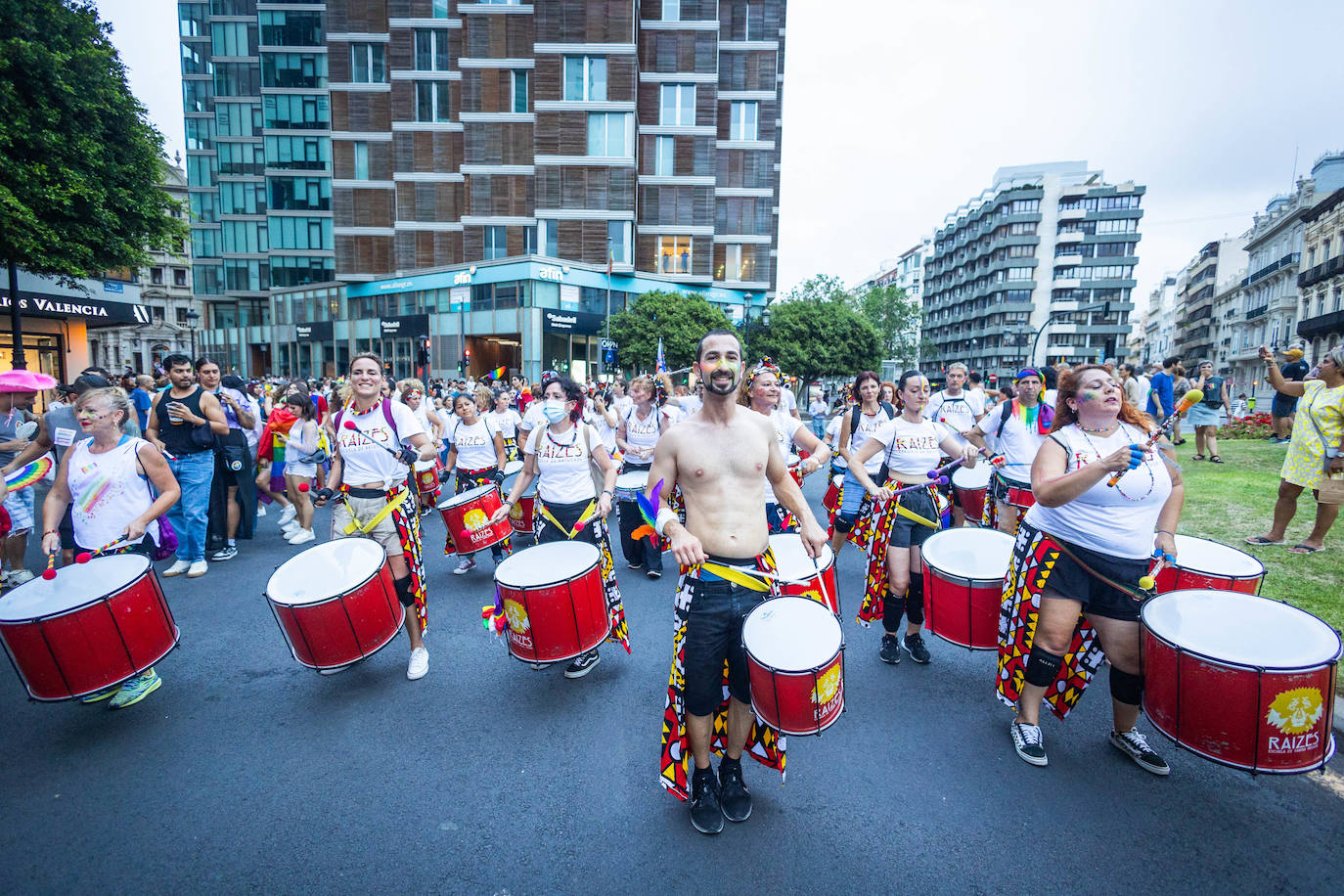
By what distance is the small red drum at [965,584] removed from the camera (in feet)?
11.6

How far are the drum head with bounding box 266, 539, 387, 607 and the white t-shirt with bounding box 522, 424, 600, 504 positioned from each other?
148 centimetres

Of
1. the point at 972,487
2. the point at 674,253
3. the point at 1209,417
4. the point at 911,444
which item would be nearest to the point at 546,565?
the point at 911,444

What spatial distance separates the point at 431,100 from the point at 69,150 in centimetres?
2821

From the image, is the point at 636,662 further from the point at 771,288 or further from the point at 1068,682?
the point at 771,288

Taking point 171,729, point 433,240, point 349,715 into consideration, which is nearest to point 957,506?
point 349,715

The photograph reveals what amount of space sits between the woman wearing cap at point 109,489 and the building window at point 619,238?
33.9 meters

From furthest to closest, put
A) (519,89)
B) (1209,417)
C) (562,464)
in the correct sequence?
(519,89) < (1209,417) < (562,464)

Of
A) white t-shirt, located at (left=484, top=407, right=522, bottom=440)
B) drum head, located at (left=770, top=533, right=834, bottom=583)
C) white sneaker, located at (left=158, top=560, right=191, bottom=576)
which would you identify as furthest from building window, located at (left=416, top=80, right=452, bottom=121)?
drum head, located at (left=770, top=533, right=834, bottom=583)

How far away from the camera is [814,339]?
38.5 metres

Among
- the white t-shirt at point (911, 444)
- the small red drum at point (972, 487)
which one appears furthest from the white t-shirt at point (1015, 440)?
the white t-shirt at point (911, 444)

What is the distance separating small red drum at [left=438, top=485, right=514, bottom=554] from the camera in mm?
5852

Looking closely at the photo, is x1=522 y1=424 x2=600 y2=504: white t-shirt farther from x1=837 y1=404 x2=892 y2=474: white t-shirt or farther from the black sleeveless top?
the black sleeveless top

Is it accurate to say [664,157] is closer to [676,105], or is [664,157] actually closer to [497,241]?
[676,105]

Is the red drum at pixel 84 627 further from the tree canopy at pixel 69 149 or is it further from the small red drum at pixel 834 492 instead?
the tree canopy at pixel 69 149
